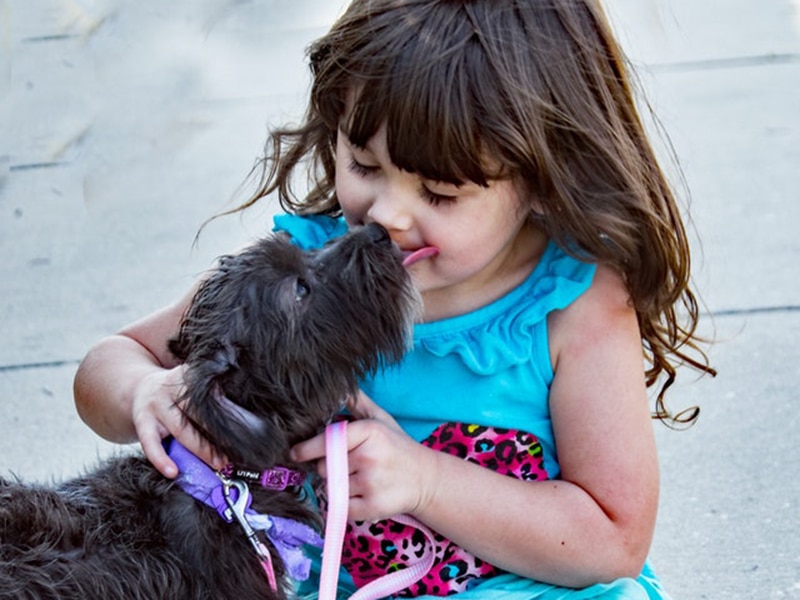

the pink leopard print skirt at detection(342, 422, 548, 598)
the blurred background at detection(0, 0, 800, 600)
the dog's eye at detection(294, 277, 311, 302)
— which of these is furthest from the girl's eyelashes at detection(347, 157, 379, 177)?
the blurred background at detection(0, 0, 800, 600)

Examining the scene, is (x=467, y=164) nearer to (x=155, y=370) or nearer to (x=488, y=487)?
(x=488, y=487)

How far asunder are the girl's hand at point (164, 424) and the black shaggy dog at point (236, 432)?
0.05 metres

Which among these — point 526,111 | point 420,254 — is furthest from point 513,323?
point 526,111

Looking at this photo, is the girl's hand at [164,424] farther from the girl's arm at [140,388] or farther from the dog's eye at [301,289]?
the dog's eye at [301,289]

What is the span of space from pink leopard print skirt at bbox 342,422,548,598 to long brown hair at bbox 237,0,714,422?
18.4 inches

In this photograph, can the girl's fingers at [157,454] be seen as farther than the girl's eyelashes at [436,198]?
No

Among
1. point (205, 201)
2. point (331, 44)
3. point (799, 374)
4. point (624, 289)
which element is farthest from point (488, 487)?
point (205, 201)

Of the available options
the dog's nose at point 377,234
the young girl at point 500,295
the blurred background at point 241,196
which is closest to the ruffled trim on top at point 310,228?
the young girl at point 500,295

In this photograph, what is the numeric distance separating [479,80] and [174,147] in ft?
15.8

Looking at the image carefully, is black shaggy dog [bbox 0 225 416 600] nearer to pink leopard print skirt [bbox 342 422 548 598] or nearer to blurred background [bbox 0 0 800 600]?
pink leopard print skirt [bbox 342 422 548 598]

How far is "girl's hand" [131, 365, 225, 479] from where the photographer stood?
285 centimetres

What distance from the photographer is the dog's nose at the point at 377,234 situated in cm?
303

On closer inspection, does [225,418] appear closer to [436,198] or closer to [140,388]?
[140,388]

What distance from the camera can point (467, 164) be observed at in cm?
298
